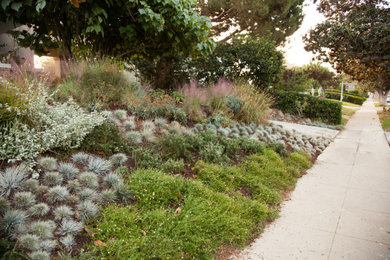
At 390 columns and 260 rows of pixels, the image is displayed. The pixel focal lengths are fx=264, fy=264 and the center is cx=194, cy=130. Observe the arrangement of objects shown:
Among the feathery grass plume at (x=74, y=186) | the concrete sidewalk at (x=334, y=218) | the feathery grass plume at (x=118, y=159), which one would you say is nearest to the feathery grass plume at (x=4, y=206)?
the feathery grass plume at (x=74, y=186)

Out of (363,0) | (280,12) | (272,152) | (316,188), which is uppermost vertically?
(363,0)

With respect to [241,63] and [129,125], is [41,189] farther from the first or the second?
[241,63]

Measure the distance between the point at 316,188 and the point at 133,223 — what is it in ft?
9.85

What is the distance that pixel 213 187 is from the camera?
3.46 meters

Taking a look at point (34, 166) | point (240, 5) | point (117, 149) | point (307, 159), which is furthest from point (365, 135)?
point (34, 166)

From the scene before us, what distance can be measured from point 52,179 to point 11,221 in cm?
64

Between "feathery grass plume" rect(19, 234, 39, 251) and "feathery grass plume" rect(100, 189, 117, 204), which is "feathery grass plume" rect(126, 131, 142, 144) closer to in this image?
"feathery grass plume" rect(100, 189, 117, 204)

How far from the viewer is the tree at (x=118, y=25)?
5.20 meters

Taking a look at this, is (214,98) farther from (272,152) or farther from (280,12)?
(280,12)

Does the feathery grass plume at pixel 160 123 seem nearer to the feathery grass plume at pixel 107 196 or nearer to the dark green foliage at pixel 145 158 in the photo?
the dark green foliage at pixel 145 158

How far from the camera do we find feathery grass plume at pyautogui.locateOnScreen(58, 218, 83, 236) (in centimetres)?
226

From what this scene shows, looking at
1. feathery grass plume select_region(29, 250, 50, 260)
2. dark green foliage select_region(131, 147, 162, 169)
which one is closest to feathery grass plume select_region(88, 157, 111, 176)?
dark green foliage select_region(131, 147, 162, 169)

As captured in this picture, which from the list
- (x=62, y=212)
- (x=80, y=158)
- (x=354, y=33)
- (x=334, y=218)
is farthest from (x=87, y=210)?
(x=354, y=33)

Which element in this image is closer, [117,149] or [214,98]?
[117,149]
